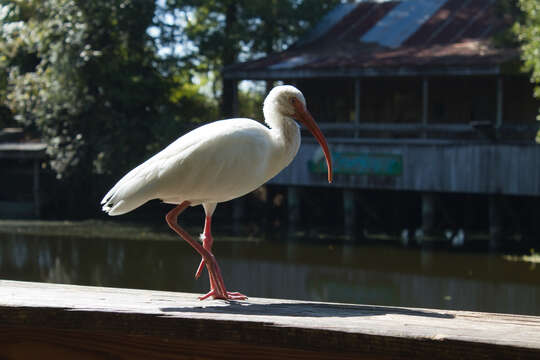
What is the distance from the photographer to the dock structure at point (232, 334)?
1804mm

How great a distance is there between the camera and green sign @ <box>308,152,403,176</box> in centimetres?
2220

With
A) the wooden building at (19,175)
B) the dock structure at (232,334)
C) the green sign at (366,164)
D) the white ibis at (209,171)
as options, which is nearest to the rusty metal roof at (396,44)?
the green sign at (366,164)

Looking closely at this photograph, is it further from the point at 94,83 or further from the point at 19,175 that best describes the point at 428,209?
the point at 19,175

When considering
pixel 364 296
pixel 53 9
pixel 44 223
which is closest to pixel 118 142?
pixel 44 223

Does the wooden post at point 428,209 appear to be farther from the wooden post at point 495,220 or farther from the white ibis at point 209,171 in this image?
the white ibis at point 209,171

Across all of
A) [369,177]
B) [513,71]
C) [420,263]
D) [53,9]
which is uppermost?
[53,9]

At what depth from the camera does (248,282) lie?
585 inches

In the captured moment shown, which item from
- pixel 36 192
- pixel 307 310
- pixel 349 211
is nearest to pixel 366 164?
pixel 349 211

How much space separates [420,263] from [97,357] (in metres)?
Result: 16.1

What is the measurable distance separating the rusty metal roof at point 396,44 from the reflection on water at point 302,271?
520cm

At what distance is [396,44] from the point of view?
25.5 metres

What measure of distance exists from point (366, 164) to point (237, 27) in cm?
864

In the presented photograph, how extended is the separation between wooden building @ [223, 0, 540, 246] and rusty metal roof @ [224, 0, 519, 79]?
3 centimetres

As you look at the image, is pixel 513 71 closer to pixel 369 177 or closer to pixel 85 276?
pixel 369 177
